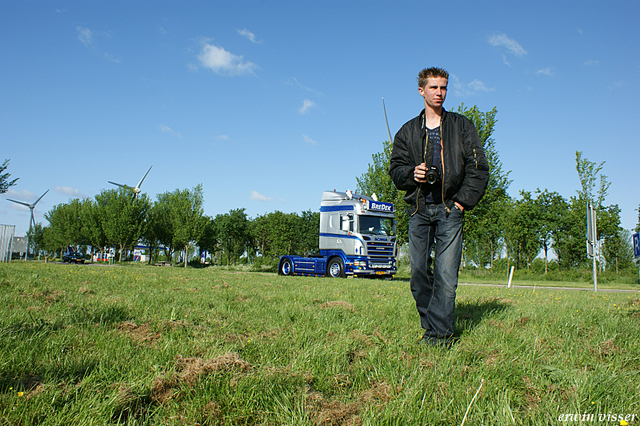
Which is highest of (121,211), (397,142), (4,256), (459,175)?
(121,211)

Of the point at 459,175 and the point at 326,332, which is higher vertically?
the point at 459,175

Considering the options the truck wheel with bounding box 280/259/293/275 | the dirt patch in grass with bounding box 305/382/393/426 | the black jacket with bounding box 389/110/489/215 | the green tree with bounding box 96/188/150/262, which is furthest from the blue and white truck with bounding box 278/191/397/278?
the green tree with bounding box 96/188/150/262

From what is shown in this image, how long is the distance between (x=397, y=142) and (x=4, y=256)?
93.6 ft

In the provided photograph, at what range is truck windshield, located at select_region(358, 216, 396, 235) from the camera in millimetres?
16594

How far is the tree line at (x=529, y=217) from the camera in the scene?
2353cm

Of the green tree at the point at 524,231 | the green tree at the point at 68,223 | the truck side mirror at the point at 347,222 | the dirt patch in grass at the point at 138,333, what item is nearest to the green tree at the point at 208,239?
the green tree at the point at 68,223

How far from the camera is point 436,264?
10.5ft

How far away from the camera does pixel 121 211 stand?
136ft

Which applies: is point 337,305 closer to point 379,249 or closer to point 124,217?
point 379,249

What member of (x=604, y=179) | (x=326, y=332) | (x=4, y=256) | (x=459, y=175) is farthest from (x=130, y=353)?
(x=604, y=179)

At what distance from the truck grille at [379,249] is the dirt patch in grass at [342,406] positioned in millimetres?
14562

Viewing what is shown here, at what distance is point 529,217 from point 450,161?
4464cm

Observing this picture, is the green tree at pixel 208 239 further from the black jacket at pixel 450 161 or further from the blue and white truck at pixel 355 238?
the black jacket at pixel 450 161

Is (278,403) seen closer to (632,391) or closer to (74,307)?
(632,391)
